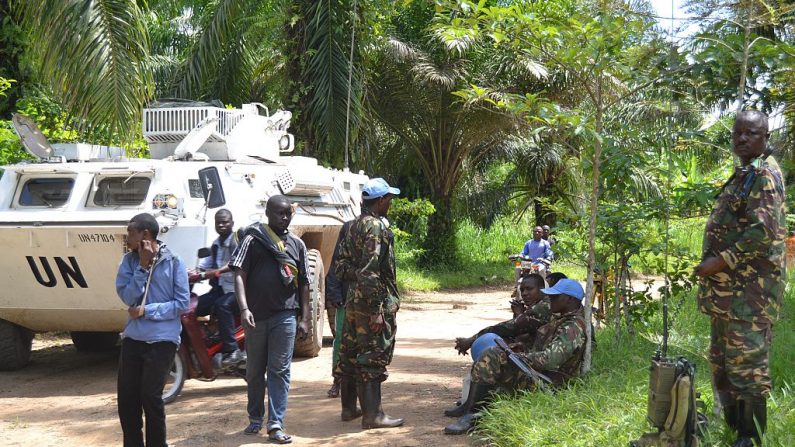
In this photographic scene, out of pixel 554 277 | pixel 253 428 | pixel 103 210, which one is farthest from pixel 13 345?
pixel 554 277

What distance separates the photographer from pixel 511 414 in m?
5.51

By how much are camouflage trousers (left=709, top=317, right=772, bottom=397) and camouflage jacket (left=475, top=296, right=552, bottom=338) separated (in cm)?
204

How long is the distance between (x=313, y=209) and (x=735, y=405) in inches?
227

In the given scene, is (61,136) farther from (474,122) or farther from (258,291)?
(474,122)

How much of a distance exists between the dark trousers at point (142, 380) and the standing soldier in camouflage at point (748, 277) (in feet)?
9.40

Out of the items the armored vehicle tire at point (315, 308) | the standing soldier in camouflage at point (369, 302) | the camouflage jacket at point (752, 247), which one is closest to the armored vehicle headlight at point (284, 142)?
the armored vehicle tire at point (315, 308)

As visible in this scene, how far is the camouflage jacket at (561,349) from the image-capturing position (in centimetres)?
594

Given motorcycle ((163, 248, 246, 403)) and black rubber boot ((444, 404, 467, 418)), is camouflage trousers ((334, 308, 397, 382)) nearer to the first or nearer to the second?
black rubber boot ((444, 404, 467, 418))

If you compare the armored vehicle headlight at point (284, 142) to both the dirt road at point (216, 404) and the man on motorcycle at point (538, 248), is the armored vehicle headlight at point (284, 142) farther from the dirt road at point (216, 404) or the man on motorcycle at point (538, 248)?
the man on motorcycle at point (538, 248)

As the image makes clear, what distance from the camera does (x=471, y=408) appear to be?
19.8 ft

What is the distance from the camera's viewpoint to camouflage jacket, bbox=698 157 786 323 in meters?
4.46

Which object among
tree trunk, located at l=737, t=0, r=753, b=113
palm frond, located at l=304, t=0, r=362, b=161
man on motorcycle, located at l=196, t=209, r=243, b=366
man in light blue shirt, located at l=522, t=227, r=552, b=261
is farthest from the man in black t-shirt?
palm frond, located at l=304, t=0, r=362, b=161

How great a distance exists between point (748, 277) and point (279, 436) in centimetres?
299

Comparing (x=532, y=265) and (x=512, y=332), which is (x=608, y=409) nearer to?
(x=512, y=332)
